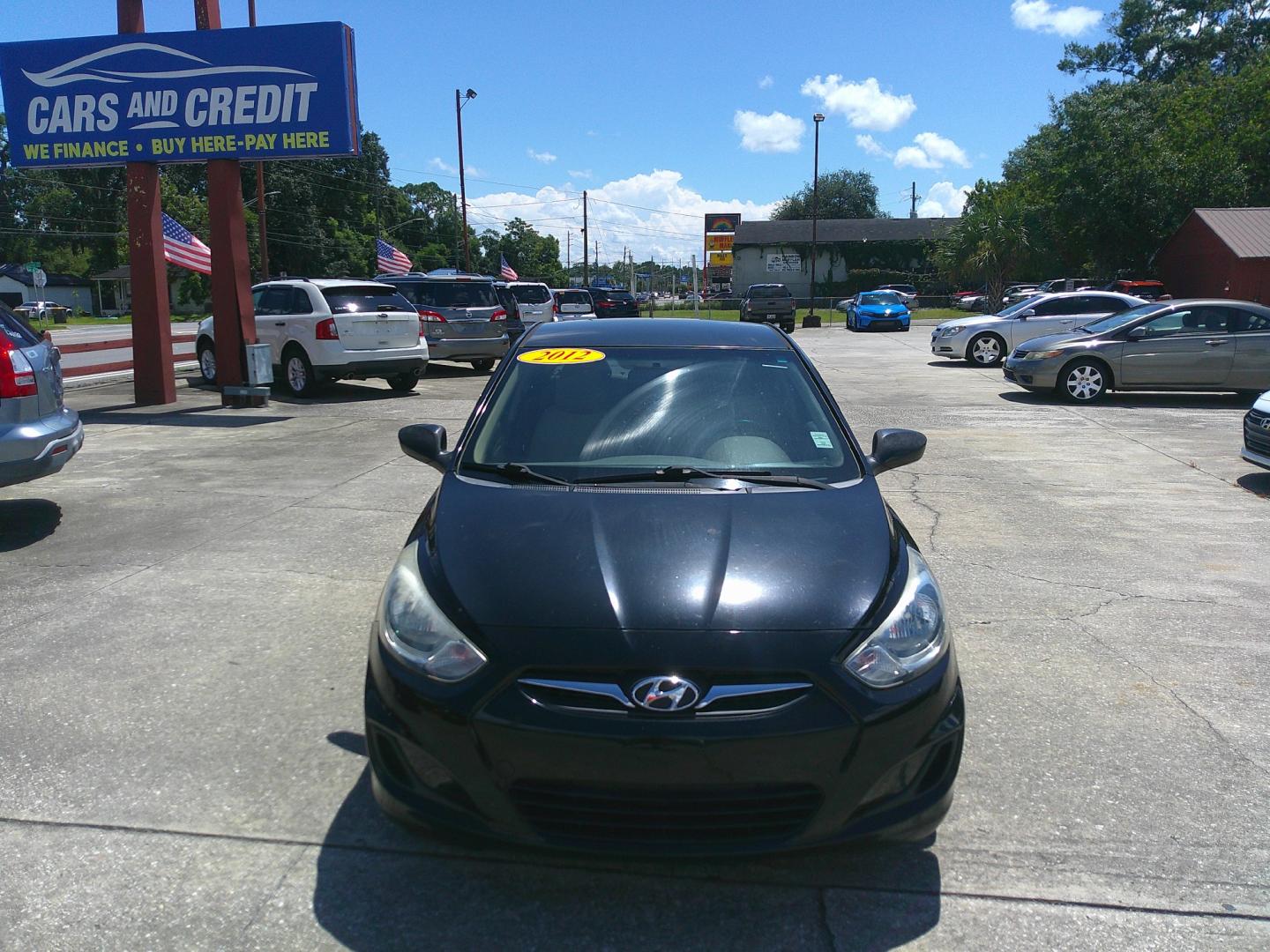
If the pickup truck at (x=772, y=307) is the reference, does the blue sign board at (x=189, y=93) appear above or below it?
above

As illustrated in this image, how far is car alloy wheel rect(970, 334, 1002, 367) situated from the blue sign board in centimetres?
1374

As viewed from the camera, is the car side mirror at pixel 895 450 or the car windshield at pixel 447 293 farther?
the car windshield at pixel 447 293

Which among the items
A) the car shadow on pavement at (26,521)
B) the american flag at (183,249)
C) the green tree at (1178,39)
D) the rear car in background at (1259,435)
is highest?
the green tree at (1178,39)

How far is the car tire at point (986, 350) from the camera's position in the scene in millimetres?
21484

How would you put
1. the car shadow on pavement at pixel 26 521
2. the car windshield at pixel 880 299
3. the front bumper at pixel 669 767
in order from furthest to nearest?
the car windshield at pixel 880 299 < the car shadow on pavement at pixel 26 521 < the front bumper at pixel 669 767

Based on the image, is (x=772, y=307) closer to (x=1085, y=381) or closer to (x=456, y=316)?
(x=456, y=316)

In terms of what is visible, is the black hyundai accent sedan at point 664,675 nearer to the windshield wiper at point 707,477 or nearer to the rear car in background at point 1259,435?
the windshield wiper at point 707,477

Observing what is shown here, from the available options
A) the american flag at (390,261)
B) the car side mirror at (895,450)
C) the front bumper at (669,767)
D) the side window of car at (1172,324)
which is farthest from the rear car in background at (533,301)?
the front bumper at (669,767)

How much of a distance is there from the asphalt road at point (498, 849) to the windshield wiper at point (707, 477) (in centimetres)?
122

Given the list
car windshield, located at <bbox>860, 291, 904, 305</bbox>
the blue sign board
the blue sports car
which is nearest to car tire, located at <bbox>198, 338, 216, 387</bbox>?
the blue sign board

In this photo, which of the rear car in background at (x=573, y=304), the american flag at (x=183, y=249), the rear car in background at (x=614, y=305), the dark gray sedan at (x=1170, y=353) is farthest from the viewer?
the rear car in background at (x=614, y=305)

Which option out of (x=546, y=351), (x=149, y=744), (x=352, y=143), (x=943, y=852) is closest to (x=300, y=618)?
(x=149, y=744)

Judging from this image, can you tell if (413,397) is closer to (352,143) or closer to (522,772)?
(352,143)

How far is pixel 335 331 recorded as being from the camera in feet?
49.2
